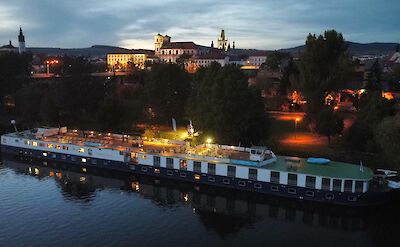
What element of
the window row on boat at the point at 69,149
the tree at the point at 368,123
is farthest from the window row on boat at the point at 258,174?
the tree at the point at 368,123

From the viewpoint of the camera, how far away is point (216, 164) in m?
42.0

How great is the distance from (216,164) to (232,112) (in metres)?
9.92

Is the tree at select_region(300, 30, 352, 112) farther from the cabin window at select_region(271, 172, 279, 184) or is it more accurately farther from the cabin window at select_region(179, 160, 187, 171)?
the cabin window at select_region(179, 160, 187, 171)

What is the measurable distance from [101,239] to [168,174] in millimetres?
15421

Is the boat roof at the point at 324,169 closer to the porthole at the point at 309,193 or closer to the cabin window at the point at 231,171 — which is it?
the porthole at the point at 309,193

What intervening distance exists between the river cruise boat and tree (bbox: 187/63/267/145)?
11.0ft

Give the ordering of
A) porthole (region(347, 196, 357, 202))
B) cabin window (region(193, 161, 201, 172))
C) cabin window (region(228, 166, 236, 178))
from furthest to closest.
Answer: cabin window (region(193, 161, 201, 172)), cabin window (region(228, 166, 236, 178)), porthole (region(347, 196, 357, 202))

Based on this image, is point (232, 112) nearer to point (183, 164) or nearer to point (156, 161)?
point (183, 164)

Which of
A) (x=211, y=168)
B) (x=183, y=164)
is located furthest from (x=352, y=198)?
(x=183, y=164)

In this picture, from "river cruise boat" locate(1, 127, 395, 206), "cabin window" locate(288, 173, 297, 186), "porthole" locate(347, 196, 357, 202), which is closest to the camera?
"porthole" locate(347, 196, 357, 202)

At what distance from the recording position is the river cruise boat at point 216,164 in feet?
122

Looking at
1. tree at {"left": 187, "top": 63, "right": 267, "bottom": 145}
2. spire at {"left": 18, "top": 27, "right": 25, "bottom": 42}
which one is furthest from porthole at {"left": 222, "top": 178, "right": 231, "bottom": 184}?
spire at {"left": 18, "top": 27, "right": 25, "bottom": 42}

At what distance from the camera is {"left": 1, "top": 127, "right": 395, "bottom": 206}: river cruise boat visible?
37125mm

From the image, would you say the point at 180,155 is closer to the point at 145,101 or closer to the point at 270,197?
the point at 270,197
